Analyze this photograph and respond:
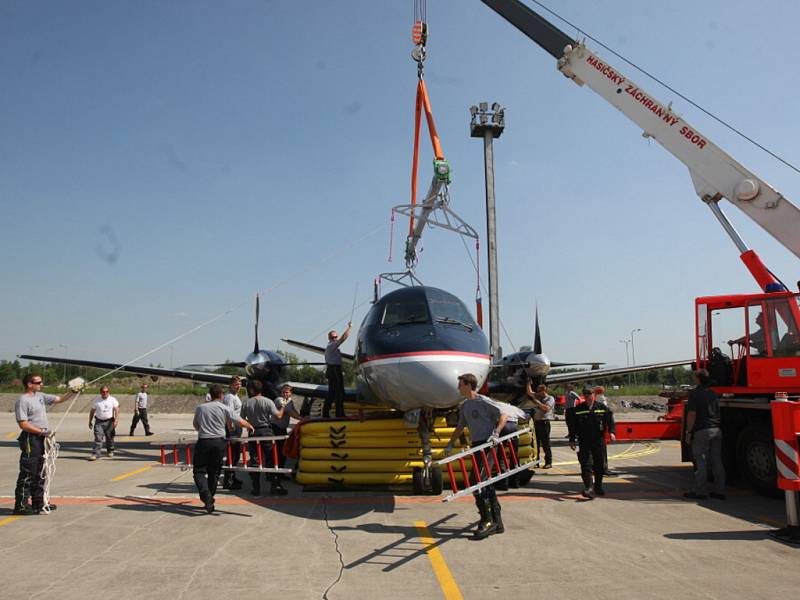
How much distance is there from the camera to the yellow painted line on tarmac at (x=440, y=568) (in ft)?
13.7

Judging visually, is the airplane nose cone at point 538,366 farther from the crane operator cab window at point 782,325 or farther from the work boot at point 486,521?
the work boot at point 486,521

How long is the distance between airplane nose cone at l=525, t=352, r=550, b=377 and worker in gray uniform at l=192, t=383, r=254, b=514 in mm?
8066

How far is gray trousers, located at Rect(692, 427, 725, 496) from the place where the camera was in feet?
25.9

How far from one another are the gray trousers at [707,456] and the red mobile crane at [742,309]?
74 centimetres

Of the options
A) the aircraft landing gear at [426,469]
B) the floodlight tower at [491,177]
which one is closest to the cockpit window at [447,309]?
the aircraft landing gear at [426,469]

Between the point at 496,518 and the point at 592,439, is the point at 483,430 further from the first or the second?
the point at 592,439

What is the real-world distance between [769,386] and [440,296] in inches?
208

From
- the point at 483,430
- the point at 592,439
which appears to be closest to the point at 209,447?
the point at 483,430

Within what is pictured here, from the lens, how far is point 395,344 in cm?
728

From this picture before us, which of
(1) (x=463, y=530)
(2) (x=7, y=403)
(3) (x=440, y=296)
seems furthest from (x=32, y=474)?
(2) (x=7, y=403)

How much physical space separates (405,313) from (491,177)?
28212 millimetres

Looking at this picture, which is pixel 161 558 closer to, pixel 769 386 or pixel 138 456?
pixel 769 386

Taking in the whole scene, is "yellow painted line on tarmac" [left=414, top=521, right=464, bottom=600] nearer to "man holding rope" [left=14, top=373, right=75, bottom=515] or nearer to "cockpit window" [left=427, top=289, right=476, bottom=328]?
"cockpit window" [left=427, top=289, right=476, bottom=328]

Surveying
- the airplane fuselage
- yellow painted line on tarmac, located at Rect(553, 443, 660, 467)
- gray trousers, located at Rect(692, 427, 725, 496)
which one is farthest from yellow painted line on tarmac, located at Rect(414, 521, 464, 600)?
yellow painted line on tarmac, located at Rect(553, 443, 660, 467)
